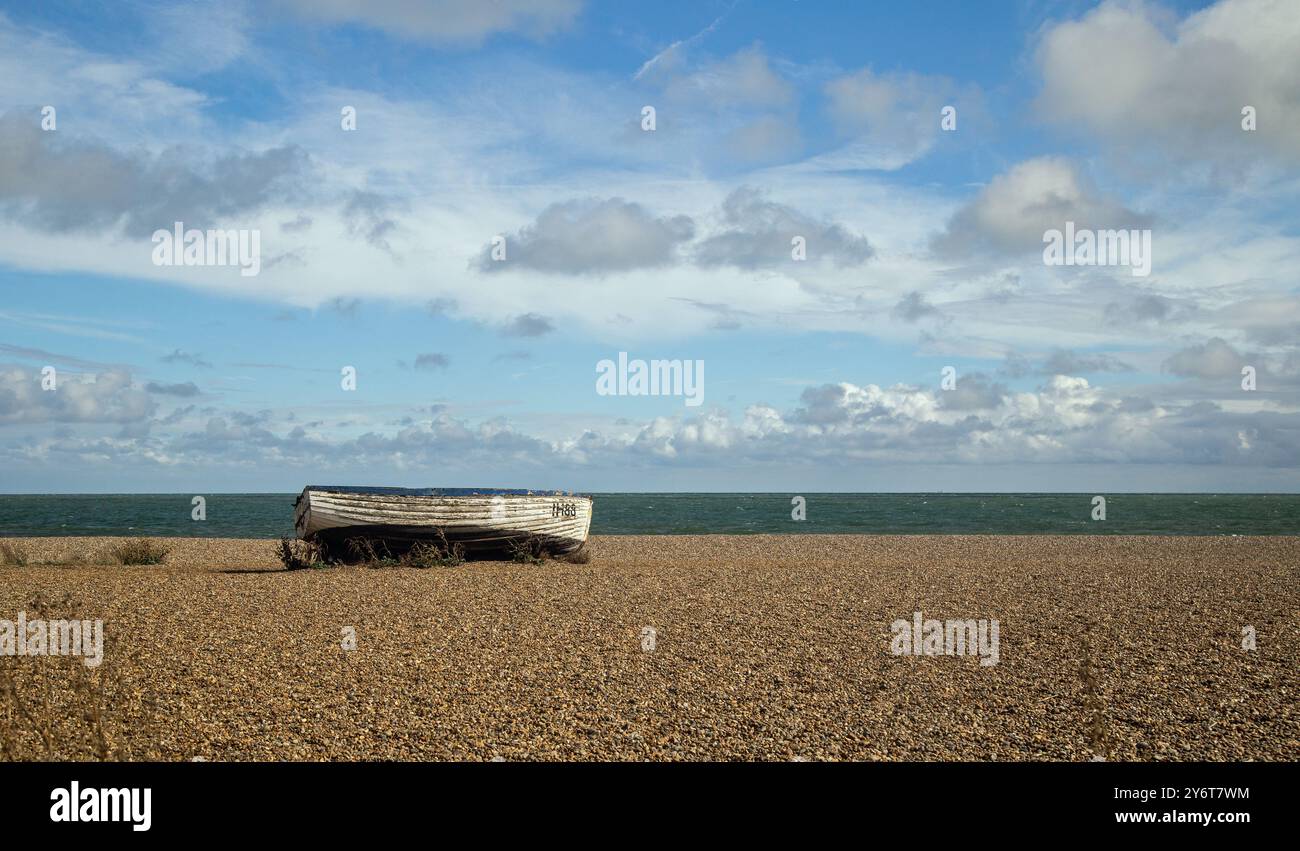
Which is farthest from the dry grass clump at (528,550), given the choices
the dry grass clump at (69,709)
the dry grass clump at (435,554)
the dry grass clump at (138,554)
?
the dry grass clump at (69,709)

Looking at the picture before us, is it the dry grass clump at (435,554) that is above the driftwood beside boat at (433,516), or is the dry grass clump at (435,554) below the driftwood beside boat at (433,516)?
below

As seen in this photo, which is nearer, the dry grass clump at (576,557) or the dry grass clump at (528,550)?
the dry grass clump at (528,550)

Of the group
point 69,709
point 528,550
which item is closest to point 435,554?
point 528,550

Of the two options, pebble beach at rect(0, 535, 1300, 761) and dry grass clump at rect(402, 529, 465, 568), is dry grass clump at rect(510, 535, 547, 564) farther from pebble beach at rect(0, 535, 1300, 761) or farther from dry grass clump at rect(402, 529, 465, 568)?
pebble beach at rect(0, 535, 1300, 761)

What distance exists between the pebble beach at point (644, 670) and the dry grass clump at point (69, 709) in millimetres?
38

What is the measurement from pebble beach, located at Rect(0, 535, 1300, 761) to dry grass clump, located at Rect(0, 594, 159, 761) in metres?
0.04

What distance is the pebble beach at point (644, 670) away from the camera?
7.53 m

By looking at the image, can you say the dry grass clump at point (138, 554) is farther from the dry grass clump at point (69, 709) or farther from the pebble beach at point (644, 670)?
the dry grass clump at point (69, 709)

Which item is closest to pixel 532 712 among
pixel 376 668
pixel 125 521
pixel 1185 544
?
pixel 376 668

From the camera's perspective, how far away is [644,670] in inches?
394

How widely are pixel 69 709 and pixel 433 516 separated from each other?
41.4 ft

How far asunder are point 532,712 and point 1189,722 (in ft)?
19.3

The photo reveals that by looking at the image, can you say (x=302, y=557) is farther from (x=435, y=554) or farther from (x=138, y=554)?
(x=138, y=554)
